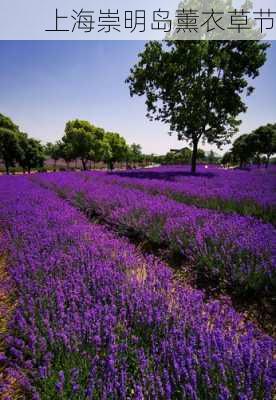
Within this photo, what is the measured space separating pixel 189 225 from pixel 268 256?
51.5 inches

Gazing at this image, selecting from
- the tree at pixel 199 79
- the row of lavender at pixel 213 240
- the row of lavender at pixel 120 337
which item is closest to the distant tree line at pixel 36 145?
the tree at pixel 199 79

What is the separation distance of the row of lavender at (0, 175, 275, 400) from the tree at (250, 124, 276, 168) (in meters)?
38.7

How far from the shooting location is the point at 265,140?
38.1 meters

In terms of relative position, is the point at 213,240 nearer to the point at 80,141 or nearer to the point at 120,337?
the point at 120,337

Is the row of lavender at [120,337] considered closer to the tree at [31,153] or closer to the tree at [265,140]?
the tree at [31,153]

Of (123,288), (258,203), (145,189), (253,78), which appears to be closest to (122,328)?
(123,288)

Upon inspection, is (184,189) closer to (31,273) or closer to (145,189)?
(145,189)

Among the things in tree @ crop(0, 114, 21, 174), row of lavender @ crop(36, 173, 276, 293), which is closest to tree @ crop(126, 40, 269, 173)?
row of lavender @ crop(36, 173, 276, 293)

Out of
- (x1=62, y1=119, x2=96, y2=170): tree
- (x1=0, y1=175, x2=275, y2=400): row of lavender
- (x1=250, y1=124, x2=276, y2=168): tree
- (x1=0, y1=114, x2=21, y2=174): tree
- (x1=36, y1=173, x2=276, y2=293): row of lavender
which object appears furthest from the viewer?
(x1=250, y1=124, x2=276, y2=168): tree

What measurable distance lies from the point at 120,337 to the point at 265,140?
41.5 metres

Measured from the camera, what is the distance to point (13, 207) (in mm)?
5078

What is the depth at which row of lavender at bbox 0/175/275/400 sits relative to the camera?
130 centimetres

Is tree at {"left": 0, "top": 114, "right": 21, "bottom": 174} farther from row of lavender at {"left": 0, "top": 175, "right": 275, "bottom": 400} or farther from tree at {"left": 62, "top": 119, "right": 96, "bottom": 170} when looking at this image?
row of lavender at {"left": 0, "top": 175, "right": 275, "bottom": 400}

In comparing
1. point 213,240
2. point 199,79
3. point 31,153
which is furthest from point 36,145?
point 213,240
